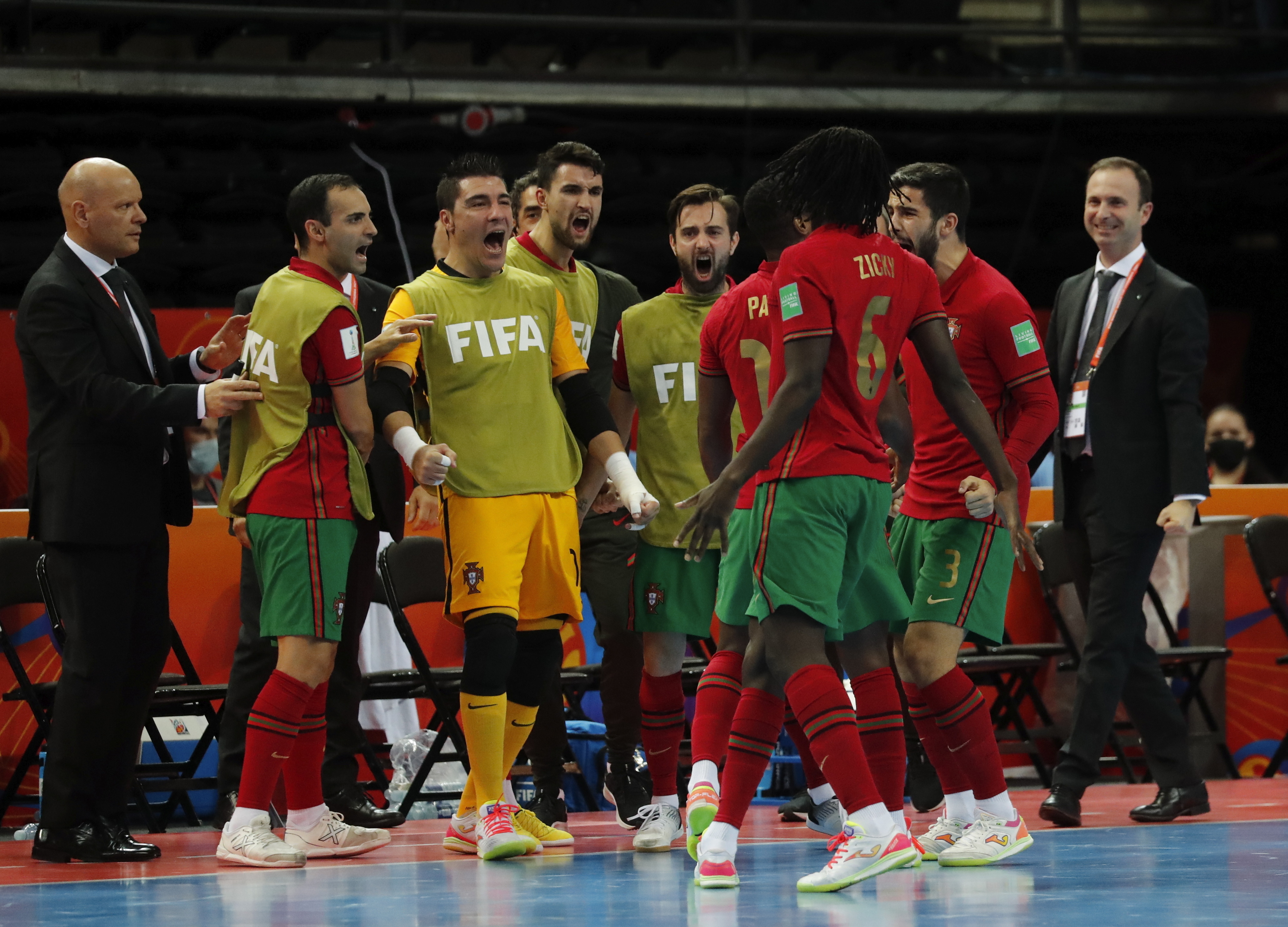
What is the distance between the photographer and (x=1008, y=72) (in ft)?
42.2

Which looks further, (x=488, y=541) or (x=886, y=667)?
(x=488, y=541)

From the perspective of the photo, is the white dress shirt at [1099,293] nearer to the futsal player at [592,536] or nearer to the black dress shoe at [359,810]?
the futsal player at [592,536]

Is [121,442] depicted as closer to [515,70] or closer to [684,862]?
[684,862]

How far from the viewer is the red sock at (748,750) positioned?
3863 mm

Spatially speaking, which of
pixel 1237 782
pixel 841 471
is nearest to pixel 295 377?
pixel 841 471

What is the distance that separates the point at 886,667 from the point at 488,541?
1.25m

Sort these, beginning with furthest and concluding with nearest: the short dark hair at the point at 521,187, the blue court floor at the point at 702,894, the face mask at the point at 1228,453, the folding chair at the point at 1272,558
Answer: the face mask at the point at 1228,453 < the folding chair at the point at 1272,558 < the short dark hair at the point at 521,187 < the blue court floor at the point at 702,894

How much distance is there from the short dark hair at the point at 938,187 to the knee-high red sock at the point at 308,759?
2.24m

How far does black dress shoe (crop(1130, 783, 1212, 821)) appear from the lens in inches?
214

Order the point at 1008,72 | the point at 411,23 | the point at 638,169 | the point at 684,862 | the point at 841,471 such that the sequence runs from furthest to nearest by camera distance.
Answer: the point at 1008,72
the point at 638,169
the point at 411,23
the point at 684,862
the point at 841,471

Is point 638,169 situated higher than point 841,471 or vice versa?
point 638,169

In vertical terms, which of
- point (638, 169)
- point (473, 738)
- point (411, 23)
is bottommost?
point (473, 738)

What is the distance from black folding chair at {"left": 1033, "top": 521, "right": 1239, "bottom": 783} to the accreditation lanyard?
4.55ft

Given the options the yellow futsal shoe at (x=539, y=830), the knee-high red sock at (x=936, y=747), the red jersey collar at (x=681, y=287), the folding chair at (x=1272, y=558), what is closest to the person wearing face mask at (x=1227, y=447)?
the folding chair at (x=1272, y=558)
